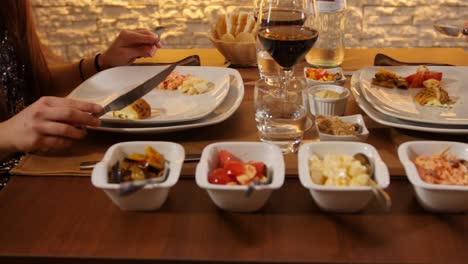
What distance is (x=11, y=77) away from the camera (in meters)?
1.36

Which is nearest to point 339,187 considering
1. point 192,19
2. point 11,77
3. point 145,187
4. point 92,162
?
point 145,187

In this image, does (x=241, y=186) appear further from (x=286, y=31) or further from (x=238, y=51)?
(x=238, y=51)

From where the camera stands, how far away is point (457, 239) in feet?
2.36

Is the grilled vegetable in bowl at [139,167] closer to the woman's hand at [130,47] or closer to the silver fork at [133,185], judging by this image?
the silver fork at [133,185]

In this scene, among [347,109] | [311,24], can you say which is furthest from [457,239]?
[311,24]

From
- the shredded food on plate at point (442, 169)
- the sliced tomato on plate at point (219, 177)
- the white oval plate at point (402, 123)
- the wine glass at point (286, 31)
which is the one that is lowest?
the white oval plate at point (402, 123)

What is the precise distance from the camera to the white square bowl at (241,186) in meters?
0.73

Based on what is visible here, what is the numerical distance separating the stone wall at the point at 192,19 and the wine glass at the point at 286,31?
1.32 m

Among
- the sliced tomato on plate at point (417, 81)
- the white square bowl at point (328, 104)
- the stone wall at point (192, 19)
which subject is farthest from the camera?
the stone wall at point (192, 19)

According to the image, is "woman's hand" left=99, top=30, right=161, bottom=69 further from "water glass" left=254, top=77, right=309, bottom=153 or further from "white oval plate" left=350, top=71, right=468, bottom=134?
"white oval plate" left=350, top=71, right=468, bottom=134

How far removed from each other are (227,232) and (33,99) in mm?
923

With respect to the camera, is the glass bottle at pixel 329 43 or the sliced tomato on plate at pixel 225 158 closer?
the sliced tomato on plate at pixel 225 158

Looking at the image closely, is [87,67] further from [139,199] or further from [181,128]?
[139,199]

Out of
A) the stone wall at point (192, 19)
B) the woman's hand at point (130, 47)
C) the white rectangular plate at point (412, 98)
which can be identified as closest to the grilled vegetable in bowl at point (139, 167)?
the white rectangular plate at point (412, 98)
